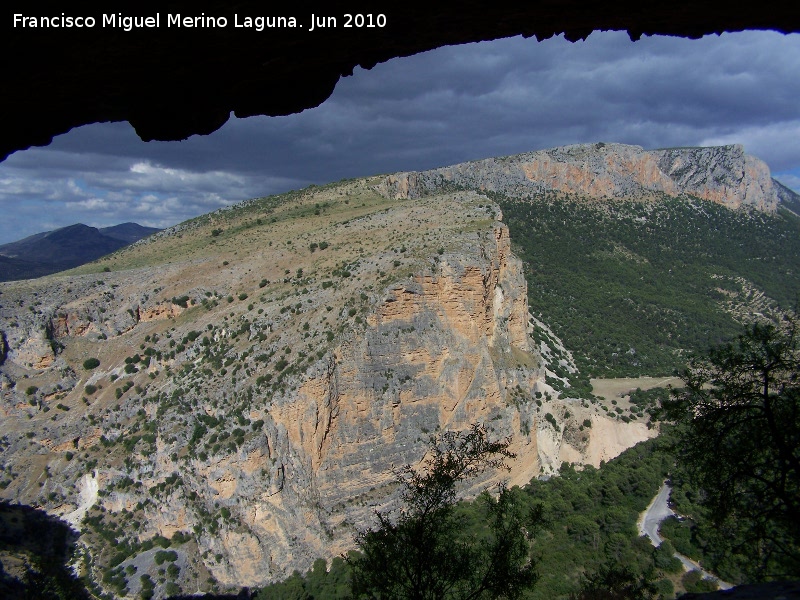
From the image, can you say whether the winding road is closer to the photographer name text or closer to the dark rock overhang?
→ the dark rock overhang

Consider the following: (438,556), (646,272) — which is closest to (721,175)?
(646,272)

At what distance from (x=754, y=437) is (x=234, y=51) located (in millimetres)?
8420

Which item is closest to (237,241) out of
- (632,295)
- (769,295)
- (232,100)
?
(232,100)

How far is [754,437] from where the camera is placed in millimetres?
7117

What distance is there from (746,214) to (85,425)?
114096mm

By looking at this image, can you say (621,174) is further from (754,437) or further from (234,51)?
(234,51)

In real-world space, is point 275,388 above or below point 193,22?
below

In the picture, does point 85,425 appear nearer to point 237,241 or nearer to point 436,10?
point 237,241

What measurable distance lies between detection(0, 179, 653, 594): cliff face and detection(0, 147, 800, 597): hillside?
0.37 feet

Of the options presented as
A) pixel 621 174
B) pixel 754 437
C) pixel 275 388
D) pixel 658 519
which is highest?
pixel 621 174

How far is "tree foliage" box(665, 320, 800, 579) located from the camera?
6.71 m

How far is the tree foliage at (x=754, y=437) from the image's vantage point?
6715 mm

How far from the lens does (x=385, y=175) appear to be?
195 feet

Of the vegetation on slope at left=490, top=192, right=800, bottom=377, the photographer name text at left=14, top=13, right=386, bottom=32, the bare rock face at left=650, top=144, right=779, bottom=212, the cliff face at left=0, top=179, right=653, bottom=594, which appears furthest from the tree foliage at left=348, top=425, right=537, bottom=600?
the bare rock face at left=650, top=144, right=779, bottom=212
